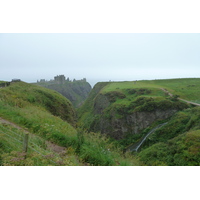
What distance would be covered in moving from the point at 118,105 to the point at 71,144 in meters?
32.5

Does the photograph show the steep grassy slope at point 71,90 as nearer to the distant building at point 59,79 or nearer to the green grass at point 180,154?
the distant building at point 59,79

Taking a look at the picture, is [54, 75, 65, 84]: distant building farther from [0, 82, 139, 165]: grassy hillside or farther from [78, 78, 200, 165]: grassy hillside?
[0, 82, 139, 165]: grassy hillside

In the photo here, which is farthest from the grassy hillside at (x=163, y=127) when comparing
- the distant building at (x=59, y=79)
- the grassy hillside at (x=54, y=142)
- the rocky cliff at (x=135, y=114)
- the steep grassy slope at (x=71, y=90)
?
the distant building at (x=59, y=79)

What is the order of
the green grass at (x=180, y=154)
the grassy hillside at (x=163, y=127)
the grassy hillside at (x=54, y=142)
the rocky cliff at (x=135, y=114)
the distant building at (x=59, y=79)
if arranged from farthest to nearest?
the distant building at (x=59, y=79) → the rocky cliff at (x=135, y=114) → the grassy hillside at (x=163, y=127) → the green grass at (x=180, y=154) → the grassy hillside at (x=54, y=142)

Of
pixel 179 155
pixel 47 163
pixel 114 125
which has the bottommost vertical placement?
pixel 114 125

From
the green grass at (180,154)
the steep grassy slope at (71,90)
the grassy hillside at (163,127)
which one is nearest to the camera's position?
the green grass at (180,154)

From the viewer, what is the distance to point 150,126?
32.7 meters

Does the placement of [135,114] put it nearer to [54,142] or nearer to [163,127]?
[163,127]

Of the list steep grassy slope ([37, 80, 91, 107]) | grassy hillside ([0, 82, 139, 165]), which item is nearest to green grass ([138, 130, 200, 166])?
grassy hillside ([0, 82, 139, 165])

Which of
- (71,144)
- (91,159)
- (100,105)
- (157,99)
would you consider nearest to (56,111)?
(71,144)

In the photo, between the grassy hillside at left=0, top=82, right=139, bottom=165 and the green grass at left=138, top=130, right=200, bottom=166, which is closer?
the grassy hillside at left=0, top=82, right=139, bottom=165

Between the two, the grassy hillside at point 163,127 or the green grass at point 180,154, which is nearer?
the green grass at point 180,154

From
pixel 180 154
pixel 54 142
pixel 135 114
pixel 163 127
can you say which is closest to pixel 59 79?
pixel 135 114

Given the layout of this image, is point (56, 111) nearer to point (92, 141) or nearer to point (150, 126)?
point (92, 141)
